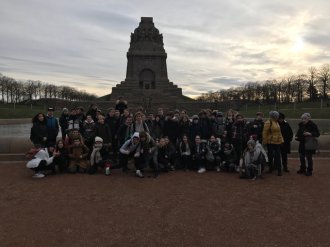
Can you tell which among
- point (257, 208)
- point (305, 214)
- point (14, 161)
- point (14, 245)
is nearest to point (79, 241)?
point (14, 245)

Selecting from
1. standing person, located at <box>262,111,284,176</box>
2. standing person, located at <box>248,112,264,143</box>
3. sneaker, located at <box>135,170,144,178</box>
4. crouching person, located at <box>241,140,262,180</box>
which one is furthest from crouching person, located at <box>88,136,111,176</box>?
standing person, located at <box>262,111,284,176</box>

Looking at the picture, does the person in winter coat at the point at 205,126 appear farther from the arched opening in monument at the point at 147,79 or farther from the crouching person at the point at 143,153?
the arched opening in monument at the point at 147,79

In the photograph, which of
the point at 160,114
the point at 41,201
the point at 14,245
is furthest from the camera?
the point at 160,114

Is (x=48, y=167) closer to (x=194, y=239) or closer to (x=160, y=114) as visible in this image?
(x=160, y=114)

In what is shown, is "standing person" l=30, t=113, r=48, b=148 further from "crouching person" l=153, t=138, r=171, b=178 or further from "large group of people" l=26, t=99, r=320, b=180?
"crouching person" l=153, t=138, r=171, b=178

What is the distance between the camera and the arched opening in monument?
63.6m

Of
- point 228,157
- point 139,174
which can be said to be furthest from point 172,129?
point 139,174

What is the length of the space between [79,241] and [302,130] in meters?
7.31

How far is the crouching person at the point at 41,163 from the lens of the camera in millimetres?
9922

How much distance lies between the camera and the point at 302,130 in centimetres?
1045

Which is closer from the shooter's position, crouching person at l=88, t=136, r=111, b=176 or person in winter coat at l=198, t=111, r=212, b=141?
crouching person at l=88, t=136, r=111, b=176

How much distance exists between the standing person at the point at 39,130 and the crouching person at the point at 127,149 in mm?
2531

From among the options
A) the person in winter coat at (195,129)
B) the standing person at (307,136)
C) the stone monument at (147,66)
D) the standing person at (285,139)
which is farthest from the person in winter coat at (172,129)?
the stone monument at (147,66)

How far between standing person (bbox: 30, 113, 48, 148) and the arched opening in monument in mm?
52502
